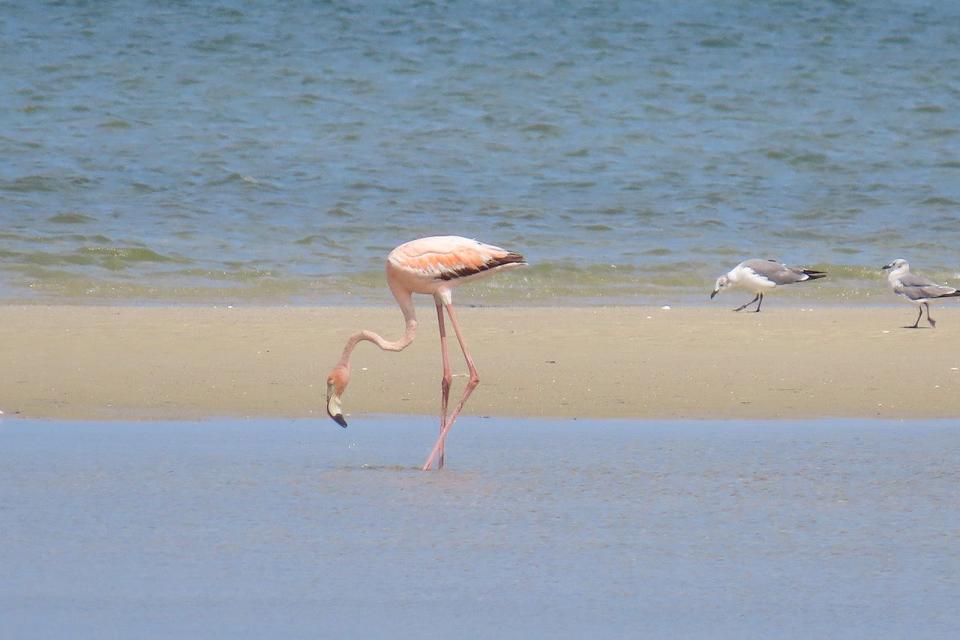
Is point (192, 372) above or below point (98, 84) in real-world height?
above

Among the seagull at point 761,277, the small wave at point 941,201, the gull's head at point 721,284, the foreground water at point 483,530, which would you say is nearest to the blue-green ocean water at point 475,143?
the small wave at point 941,201

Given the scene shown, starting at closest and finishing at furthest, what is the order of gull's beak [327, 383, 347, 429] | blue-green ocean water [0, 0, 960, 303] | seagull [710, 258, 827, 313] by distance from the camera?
gull's beak [327, 383, 347, 429], seagull [710, 258, 827, 313], blue-green ocean water [0, 0, 960, 303]

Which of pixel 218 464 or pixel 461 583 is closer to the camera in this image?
pixel 461 583

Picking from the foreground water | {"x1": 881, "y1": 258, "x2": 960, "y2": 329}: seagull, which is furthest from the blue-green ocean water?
the foreground water

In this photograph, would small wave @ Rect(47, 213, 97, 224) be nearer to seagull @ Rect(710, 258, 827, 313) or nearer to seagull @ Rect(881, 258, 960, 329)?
seagull @ Rect(710, 258, 827, 313)

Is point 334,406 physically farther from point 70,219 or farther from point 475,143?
point 475,143

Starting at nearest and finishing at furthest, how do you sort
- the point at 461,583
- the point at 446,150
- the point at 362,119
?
the point at 461,583
the point at 446,150
the point at 362,119

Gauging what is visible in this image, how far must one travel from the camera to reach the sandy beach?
803 centimetres

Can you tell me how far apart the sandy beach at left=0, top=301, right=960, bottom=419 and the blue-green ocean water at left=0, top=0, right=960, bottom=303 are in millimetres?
2326

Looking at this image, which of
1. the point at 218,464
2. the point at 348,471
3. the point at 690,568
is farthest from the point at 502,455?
the point at 690,568

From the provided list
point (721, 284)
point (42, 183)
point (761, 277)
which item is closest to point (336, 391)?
point (761, 277)

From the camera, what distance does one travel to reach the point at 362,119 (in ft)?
82.9

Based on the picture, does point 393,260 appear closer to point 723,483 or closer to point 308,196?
point 723,483

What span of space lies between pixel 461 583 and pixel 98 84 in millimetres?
23518
